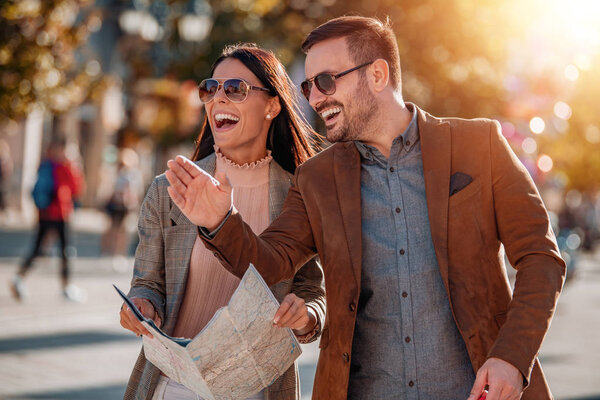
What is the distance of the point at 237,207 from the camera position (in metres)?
3.08

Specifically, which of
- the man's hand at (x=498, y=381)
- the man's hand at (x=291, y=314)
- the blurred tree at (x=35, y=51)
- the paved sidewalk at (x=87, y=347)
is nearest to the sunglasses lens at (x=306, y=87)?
the man's hand at (x=291, y=314)

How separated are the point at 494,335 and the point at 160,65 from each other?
2789cm

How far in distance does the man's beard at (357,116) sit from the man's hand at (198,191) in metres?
0.49

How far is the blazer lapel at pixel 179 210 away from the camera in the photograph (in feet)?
9.81

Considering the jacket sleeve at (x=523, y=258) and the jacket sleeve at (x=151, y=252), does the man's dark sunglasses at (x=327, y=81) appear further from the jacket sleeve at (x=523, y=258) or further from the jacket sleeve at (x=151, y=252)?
the jacket sleeve at (x=151, y=252)

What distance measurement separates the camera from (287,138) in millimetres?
3299

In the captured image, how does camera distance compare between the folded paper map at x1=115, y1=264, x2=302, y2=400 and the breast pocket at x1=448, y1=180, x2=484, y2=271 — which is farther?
the breast pocket at x1=448, y1=180, x2=484, y2=271

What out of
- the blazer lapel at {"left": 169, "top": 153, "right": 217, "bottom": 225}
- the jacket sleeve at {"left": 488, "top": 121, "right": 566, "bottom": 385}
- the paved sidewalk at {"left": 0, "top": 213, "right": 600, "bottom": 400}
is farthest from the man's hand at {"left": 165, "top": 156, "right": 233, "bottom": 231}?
the paved sidewalk at {"left": 0, "top": 213, "right": 600, "bottom": 400}

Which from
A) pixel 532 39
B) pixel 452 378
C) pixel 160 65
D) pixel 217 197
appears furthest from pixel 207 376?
pixel 160 65

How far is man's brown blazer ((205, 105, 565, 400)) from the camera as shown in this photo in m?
2.37

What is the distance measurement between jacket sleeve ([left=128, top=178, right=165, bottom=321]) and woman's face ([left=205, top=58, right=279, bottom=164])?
11.9 inches

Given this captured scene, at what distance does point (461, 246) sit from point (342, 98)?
630 mm

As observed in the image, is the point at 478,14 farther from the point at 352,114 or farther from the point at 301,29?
the point at 352,114

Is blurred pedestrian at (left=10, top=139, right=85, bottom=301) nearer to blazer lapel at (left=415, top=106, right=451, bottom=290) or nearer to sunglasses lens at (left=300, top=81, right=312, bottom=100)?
sunglasses lens at (left=300, top=81, right=312, bottom=100)
